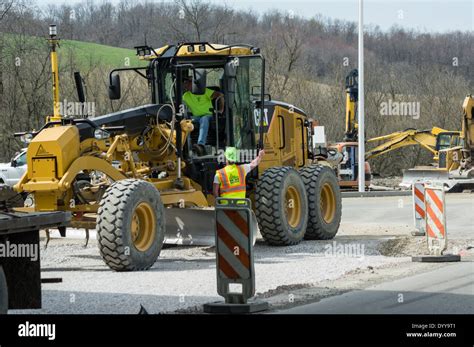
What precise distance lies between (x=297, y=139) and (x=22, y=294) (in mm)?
12078

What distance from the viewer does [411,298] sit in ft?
41.2

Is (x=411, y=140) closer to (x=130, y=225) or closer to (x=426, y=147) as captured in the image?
(x=426, y=147)

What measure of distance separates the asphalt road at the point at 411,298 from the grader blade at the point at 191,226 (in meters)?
4.77

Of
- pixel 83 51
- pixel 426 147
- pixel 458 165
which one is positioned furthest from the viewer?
pixel 83 51

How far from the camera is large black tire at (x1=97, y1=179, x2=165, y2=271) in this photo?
15547 mm

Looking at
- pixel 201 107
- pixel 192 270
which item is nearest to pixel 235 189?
pixel 201 107

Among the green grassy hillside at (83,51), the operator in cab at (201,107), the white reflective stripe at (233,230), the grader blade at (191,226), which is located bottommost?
the grader blade at (191,226)

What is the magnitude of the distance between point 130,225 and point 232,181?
2.78m

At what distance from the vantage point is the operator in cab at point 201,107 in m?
19.3

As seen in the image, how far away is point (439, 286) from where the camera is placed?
13547 mm

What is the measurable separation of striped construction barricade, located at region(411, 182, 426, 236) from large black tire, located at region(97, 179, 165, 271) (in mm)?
5677

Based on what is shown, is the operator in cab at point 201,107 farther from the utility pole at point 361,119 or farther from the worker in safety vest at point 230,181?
the utility pole at point 361,119

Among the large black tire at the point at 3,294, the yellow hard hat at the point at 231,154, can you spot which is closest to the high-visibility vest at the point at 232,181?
the yellow hard hat at the point at 231,154
